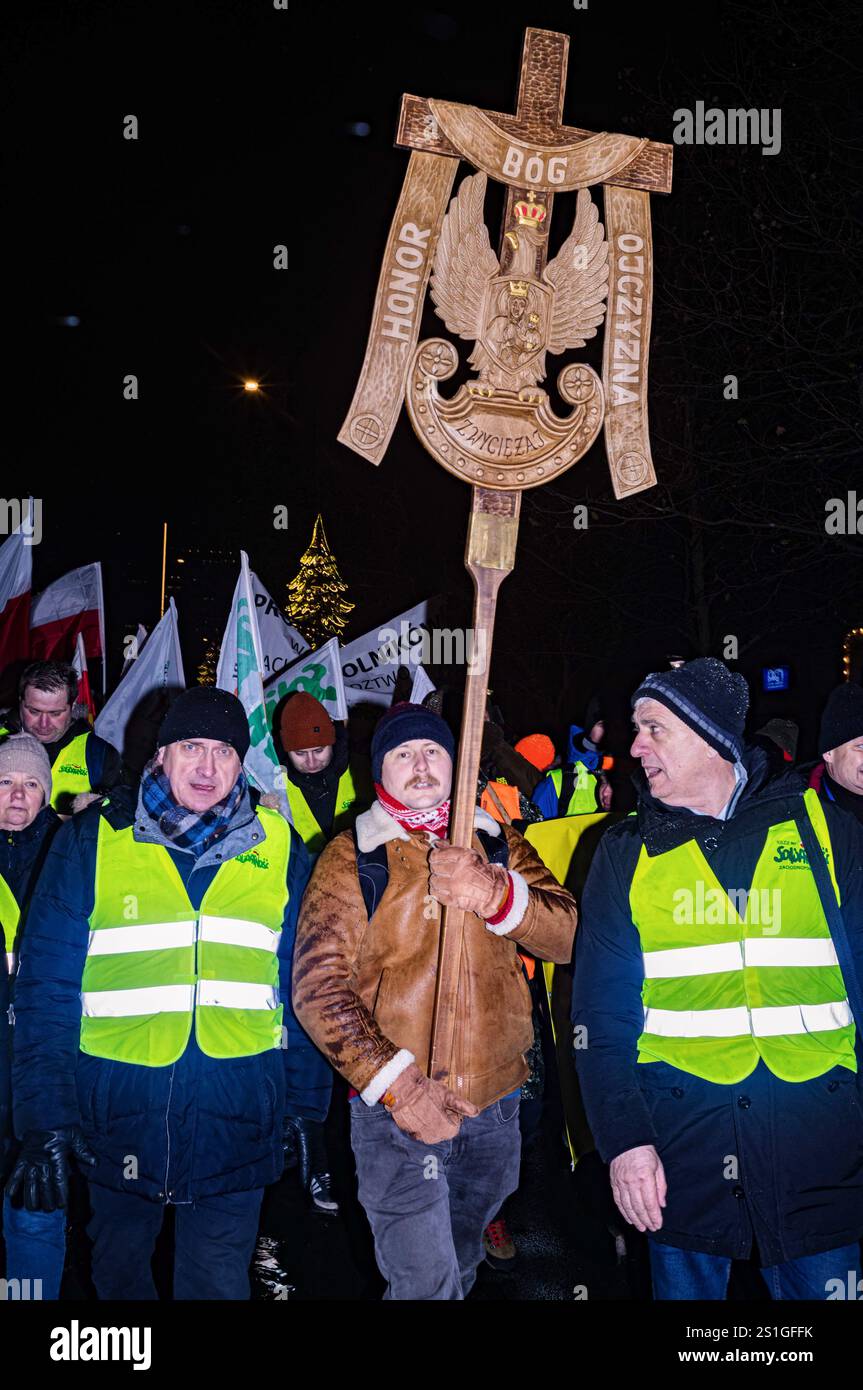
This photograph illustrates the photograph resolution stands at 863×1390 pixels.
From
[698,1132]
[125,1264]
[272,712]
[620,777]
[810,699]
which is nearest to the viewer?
[698,1132]

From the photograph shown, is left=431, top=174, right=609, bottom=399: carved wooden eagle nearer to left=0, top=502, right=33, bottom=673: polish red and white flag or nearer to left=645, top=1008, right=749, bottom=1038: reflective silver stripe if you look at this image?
left=645, top=1008, right=749, bottom=1038: reflective silver stripe

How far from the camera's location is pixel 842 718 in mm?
4824

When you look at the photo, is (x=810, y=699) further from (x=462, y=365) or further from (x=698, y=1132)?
(x=698, y=1132)

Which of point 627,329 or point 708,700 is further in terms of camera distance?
point 627,329

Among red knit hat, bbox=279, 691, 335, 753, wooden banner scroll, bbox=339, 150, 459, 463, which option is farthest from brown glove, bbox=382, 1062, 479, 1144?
red knit hat, bbox=279, 691, 335, 753

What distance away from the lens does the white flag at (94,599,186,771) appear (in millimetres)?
8797

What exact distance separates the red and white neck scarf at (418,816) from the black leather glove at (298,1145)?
41.6 inches

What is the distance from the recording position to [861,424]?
11023 millimetres

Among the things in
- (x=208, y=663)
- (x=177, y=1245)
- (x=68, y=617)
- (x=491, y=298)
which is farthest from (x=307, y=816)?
(x=208, y=663)

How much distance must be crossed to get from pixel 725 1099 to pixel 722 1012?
234 mm

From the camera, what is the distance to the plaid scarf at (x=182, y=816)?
3.76 meters

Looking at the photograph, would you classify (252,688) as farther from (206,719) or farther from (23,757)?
(206,719)

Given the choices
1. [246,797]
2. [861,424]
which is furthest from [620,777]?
[246,797]

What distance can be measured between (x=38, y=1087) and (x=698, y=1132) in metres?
1.92
